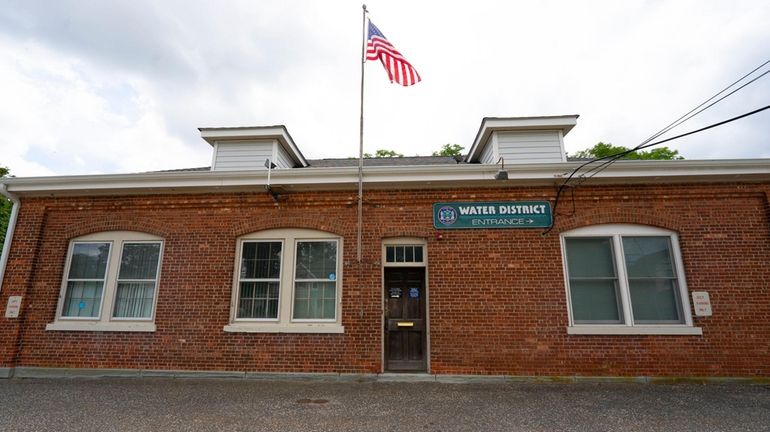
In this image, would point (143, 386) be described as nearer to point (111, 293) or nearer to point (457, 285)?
point (111, 293)

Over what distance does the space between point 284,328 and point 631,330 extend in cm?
649

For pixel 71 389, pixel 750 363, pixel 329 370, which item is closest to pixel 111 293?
pixel 71 389

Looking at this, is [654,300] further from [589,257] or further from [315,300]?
[315,300]

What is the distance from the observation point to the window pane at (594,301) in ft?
Result: 23.4

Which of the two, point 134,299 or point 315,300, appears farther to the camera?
point 134,299

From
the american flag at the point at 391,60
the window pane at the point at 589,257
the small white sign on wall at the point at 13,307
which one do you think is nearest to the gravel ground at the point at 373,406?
the small white sign on wall at the point at 13,307

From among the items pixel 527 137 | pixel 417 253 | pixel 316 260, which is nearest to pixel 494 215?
pixel 417 253

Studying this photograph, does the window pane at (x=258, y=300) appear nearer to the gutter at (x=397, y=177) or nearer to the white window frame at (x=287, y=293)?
the white window frame at (x=287, y=293)

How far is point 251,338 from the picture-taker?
7.25m

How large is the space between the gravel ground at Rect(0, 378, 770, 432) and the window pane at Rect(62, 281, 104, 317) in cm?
137

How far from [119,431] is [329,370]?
10.9 feet

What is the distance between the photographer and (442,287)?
23.7 ft

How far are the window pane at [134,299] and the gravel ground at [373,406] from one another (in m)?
1.32

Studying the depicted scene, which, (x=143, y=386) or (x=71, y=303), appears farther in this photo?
(x=71, y=303)
